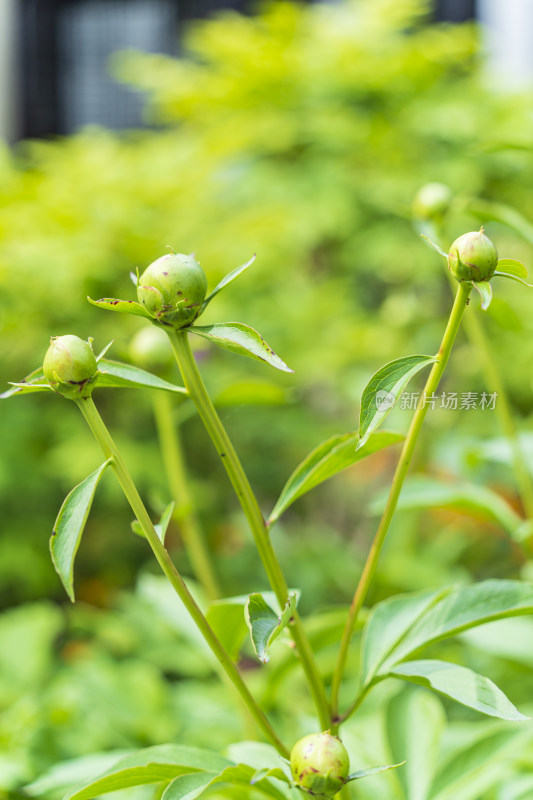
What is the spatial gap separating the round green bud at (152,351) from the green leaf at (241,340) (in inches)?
10.4

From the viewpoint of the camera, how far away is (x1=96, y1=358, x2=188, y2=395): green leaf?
327 millimetres

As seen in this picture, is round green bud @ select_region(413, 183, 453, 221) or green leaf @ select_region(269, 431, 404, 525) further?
round green bud @ select_region(413, 183, 453, 221)

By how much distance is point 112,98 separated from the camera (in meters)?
3.32

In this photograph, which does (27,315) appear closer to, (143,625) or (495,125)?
(143,625)

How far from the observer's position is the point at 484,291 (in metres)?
0.29

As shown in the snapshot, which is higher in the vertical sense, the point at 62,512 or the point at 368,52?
the point at 368,52

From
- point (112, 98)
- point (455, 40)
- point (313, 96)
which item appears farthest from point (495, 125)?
point (112, 98)

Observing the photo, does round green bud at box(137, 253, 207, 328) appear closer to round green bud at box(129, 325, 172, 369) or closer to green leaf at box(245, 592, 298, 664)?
green leaf at box(245, 592, 298, 664)

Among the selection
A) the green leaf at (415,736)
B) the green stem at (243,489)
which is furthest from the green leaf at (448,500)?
the green stem at (243,489)

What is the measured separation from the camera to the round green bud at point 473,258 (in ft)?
0.97

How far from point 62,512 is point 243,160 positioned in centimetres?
154

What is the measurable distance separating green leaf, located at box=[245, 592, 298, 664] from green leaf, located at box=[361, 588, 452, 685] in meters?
0.09

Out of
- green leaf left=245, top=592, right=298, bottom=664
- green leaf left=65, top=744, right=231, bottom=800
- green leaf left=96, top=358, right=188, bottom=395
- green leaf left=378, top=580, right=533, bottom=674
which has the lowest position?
green leaf left=65, top=744, right=231, bottom=800

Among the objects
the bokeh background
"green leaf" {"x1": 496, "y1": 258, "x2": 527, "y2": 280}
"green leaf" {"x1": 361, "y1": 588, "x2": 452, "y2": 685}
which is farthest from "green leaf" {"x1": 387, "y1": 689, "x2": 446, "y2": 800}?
the bokeh background
